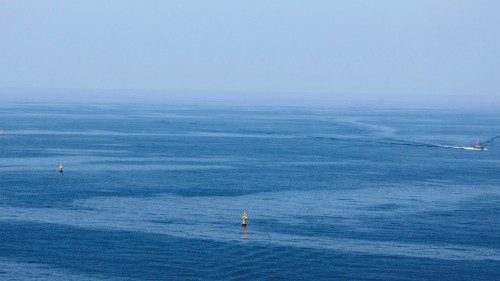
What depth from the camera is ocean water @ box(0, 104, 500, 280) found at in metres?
61.8

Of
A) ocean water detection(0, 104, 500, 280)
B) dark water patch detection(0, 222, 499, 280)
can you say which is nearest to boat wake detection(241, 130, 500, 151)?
ocean water detection(0, 104, 500, 280)

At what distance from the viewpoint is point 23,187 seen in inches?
3767

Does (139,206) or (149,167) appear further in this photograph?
(149,167)

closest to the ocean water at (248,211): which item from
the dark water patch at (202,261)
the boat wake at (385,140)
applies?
the dark water patch at (202,261)

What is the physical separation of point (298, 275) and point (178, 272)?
27.6ft

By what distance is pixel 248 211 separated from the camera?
3270 inches

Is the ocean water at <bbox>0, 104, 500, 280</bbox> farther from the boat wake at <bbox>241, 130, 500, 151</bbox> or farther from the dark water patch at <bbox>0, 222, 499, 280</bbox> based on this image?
the boat wake at <bbox>241, 130, 500, 151</bbox>

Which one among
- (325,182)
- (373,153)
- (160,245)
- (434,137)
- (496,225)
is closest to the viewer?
(160,245)

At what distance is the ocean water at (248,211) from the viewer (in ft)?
203

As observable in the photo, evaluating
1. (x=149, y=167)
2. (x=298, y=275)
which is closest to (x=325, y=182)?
(x=149, y=167)

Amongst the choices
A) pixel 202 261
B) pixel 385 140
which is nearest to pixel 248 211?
pixel 202 261

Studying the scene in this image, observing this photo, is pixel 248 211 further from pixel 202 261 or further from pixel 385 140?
pixel 385 140

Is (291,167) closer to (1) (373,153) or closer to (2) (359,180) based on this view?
(2) (359,180)

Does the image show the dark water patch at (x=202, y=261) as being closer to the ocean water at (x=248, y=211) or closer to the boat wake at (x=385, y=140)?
the ocean water at (x=248, y=211)
